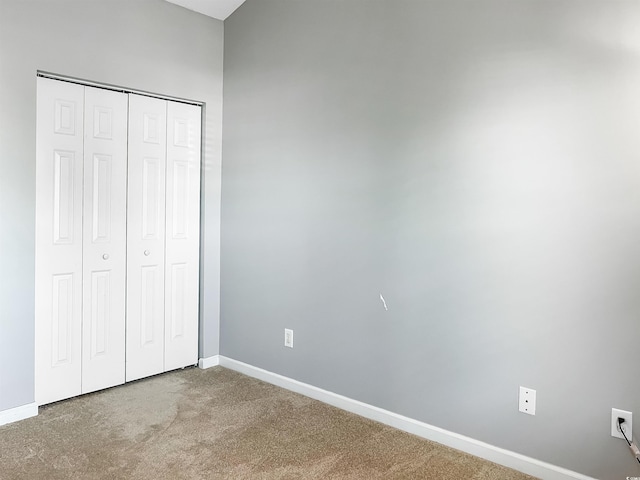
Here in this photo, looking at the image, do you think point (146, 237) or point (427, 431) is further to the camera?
point (146, 237)

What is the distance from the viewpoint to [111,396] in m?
3.03

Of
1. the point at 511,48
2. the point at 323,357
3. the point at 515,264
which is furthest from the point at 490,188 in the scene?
the point at 323,357

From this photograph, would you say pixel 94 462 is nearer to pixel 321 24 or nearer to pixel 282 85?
pixel 282 85

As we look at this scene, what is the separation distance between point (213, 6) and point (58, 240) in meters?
1.82

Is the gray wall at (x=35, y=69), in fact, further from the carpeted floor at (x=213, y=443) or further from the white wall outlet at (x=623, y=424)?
the white wall outlet at (x=623, y=424)

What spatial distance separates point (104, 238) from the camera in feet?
10.0

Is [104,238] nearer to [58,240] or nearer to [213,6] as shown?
[58,240]

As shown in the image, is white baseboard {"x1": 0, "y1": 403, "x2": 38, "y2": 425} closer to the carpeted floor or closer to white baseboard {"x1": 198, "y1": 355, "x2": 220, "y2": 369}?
the carpeted floor

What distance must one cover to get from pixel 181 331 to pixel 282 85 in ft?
5.87

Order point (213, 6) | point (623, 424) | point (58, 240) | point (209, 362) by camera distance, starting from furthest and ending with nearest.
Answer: point (209, 362), point (213, 6), point (58, 240), point (623, 424)

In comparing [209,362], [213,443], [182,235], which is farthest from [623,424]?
[182,235]

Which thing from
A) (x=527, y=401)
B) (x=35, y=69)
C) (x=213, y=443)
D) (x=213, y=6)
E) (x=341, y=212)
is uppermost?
(x=213, y=6)

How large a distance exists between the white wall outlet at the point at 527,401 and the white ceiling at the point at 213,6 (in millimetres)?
2921

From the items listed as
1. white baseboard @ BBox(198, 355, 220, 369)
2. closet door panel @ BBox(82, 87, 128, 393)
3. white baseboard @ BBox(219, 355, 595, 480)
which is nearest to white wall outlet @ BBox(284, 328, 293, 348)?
white baseboard @ BBox(219, 355, 595, 480)
